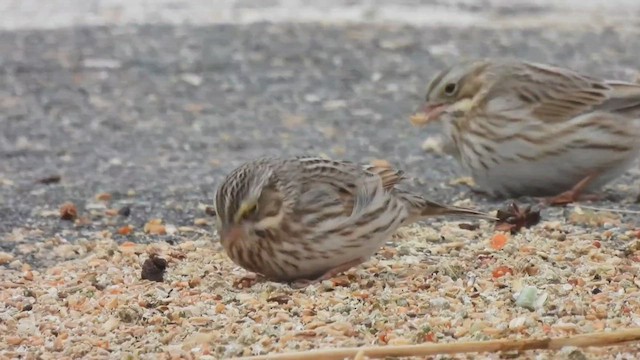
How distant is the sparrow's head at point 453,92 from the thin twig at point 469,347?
345 cm

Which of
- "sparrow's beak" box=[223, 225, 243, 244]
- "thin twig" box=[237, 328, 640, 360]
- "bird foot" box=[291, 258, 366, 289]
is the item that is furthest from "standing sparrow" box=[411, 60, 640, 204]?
"thin twig" box=[237, 328, 640, 360]

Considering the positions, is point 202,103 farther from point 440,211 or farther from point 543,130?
point 440,211

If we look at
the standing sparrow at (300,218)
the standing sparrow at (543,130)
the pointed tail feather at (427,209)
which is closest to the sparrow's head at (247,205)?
the standing sparrow at (300,218)

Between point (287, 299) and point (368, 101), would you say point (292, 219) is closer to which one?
point (287, 299)

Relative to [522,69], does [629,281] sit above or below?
below

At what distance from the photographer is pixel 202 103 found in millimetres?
11156

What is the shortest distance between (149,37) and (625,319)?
8.54 metres

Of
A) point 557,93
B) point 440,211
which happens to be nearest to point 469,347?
point 440,211

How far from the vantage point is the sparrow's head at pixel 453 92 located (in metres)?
8.20

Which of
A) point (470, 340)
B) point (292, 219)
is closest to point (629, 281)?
point (470, 340)

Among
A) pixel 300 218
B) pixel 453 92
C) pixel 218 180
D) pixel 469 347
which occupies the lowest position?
pixel 218 180

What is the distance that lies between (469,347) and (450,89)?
143 inches

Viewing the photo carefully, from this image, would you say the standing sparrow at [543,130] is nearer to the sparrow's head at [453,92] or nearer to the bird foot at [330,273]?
the sparrow's head at [453,92]

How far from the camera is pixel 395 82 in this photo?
11672mm
